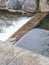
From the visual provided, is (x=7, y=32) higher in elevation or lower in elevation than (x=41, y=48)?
lower

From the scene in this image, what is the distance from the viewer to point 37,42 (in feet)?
9.60

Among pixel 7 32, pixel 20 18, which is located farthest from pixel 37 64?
pixel 20 18

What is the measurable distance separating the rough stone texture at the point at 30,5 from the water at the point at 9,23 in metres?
0.42

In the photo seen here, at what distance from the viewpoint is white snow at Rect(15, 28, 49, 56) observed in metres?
2.69

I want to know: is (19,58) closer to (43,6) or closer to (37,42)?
(37,42)

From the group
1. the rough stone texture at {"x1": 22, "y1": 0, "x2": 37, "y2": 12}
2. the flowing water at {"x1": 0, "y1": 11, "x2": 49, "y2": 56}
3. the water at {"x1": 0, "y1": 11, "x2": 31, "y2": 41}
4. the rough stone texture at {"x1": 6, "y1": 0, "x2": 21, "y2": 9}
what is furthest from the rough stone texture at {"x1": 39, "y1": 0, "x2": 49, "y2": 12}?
the rough stone texture at {"x1": 6, "y1": 0, "x2": 21, "y2": 9}

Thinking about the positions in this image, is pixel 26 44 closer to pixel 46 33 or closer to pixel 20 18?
pixel 46 33

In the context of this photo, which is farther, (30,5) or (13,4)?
(13,4)

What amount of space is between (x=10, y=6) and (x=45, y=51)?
3.91m

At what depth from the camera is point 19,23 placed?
196 inches

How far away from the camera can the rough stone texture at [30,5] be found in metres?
5.81

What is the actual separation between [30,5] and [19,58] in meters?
3.97

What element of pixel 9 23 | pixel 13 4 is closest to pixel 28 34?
pixel 9 23

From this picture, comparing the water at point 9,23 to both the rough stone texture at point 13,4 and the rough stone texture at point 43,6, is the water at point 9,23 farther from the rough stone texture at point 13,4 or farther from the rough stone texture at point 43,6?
the rough stone texture at point 43,6
